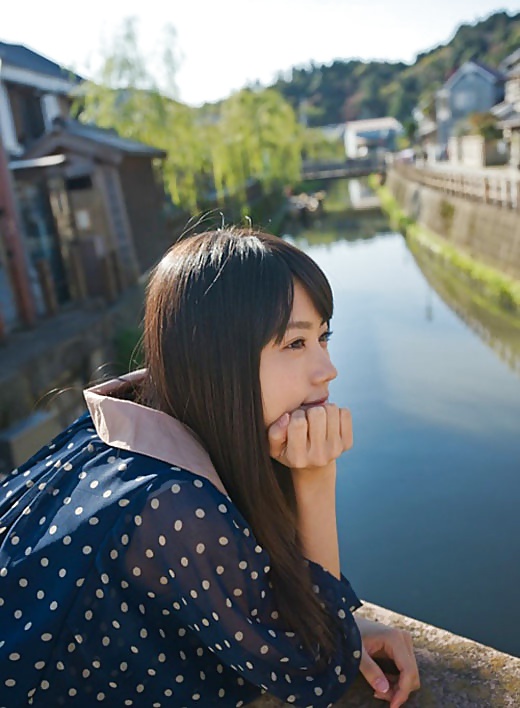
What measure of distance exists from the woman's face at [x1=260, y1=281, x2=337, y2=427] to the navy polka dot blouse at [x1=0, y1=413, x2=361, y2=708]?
0.63 ft

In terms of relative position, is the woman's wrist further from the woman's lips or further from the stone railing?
the stone railing

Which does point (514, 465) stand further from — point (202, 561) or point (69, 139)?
point (69, 139)

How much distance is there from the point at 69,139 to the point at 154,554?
878cm

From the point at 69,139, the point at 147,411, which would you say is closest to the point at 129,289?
the point at 69,139

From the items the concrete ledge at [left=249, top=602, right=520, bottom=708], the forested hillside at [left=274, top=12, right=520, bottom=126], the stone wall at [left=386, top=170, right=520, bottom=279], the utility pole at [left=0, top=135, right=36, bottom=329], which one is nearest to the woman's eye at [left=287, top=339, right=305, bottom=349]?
the concrete ledge at [left=249, top=602, right=520, bottom=708]

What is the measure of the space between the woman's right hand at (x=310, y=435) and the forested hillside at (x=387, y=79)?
59.4 meters

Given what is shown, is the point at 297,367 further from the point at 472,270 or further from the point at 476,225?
the point at 476,225

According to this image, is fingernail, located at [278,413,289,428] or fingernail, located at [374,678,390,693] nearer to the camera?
fingernail, located at [278,413,289,428]

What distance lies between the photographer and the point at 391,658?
1.28 m

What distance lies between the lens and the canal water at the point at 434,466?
4590 mm

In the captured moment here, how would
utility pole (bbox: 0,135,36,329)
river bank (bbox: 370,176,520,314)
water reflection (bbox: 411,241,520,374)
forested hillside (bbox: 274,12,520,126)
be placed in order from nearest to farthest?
utility pole (bbox: 0,135,36,329), water reflection (bbox: 411,241,520,374), river bank (bbox: 370,176,520,314), forested hillside (bbox: 274,12,520,126)

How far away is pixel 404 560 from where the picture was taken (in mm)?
4914

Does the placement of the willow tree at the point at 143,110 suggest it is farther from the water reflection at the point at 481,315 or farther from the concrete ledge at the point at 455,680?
the concrete ledge at the point at 455,680

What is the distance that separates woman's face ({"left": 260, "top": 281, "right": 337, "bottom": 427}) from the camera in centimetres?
109
